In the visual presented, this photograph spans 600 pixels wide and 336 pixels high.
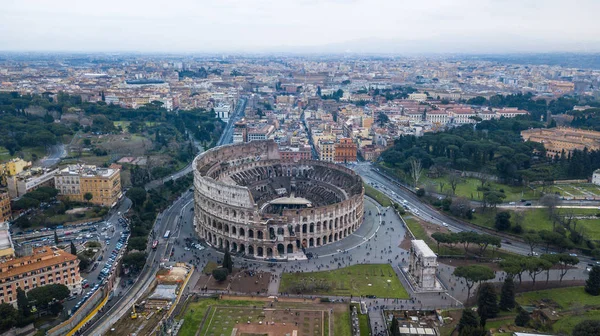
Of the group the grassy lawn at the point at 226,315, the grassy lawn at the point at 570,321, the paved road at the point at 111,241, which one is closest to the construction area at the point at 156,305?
the grassy lawn at the point at 226,315

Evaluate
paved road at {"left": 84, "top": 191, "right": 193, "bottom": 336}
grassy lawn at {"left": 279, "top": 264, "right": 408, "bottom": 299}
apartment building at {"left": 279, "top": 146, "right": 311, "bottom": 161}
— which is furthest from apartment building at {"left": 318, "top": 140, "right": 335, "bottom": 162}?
grassy lawn at {"left": 279, "top": 264, "right": 408, "bottom": 299}

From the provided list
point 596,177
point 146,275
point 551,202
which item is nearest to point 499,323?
point 551,202

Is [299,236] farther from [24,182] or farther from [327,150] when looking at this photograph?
[327,150]

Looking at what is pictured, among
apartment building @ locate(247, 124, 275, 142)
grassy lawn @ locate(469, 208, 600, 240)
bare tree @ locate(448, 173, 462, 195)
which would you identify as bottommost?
grassy lawn @ locate(469, 208, 600, 240)

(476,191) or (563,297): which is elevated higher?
(476,191)

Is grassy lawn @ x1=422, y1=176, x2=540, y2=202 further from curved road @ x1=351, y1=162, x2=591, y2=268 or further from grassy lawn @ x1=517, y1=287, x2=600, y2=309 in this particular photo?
grassy lawn @ x1=517, y1=287, x2=600, y2=309
